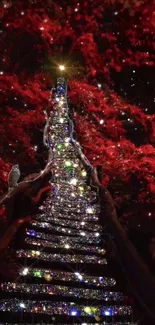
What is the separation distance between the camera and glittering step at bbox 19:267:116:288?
496 centimetres

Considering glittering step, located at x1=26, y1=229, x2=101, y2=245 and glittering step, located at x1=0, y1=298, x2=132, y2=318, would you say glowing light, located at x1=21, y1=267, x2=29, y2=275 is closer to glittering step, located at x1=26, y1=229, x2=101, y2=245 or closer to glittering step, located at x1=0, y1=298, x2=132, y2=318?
glittering step, located at x1=0, y1=298, x2=132, y2=318

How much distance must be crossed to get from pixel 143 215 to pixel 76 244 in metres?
4.74

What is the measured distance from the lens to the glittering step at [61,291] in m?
4.65

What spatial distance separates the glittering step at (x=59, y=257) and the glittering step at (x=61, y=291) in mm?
564

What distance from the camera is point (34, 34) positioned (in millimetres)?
13586

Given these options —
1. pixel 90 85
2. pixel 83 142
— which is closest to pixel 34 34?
pixel 90 85

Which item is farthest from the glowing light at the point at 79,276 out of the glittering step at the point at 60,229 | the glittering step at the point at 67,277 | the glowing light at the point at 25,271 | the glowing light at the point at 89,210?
the glowing light at the point at 89,210

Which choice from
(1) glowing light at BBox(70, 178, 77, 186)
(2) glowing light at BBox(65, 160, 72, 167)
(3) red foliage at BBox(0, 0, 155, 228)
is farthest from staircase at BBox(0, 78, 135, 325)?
(3) red foliage at BBox(0, 0, 155, 228)

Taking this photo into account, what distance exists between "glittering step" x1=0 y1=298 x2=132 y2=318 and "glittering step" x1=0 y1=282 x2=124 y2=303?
137mm

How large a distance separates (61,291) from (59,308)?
27 centimetres

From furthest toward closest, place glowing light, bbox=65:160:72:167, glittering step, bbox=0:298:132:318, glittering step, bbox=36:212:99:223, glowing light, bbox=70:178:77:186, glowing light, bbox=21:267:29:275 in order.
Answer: glowing light, bbox=65:160:72:167, glowing light, bbox=70:178:77:186, glittering step, bbox=36:212:99:223, glowing light, bbox=21:267:29:275, glittering step, bbox=0:298:132:318

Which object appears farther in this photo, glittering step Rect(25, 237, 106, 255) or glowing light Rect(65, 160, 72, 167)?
glowing light Rect(65, 160, 72, 167)

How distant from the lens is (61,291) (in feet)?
15.9

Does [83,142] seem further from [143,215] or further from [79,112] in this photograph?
[143,215]
